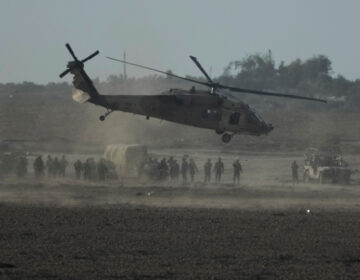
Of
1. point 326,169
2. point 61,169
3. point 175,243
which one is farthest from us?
point 61,169

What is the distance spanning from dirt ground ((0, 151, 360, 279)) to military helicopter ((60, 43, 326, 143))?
3.15m

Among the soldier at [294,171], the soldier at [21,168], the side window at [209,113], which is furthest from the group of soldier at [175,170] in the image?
the side window at [209,113]

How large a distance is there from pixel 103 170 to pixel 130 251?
93.4 feet

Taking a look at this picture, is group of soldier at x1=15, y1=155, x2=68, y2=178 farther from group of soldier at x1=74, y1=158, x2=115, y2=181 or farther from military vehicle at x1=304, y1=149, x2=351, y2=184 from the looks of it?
military vehicle at x1=304, y1=149, x2=351, y2=184

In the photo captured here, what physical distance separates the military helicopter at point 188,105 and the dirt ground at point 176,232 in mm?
3149

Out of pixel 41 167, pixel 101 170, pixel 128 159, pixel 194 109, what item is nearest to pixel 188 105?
pixel 194 109

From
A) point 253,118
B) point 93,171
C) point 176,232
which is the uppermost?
point 253,118

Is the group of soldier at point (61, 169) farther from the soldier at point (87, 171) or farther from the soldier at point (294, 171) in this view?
the soldier at point (294, 171)

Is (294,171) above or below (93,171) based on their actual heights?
above

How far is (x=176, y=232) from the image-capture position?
106 ft

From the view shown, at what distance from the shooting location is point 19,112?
10162 centimetres

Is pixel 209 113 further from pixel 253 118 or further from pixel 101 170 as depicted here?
pixel 101 170

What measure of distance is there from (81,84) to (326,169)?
66.3 ft

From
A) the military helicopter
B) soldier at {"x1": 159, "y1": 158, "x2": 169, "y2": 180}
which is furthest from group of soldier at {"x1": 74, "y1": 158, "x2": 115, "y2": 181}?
the military helicopter
